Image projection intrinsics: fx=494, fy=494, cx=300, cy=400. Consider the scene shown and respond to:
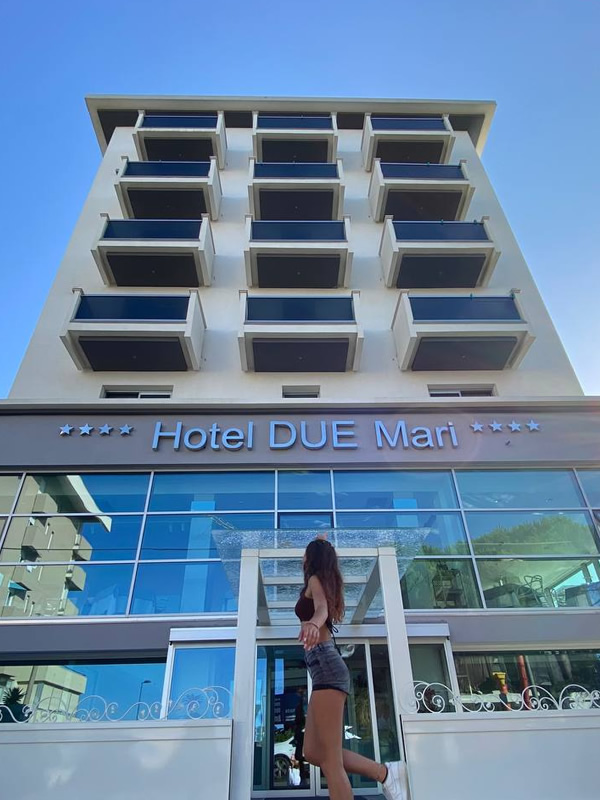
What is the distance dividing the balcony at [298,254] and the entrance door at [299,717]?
9.54 meters

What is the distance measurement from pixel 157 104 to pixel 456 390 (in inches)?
595

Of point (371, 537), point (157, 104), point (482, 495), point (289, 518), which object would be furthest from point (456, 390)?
point (157, 104)

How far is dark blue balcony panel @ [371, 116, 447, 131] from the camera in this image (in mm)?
16922

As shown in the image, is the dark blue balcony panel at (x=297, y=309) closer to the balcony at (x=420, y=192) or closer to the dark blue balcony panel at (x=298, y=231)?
the dark blue balcony panel at (x=298, y=231)

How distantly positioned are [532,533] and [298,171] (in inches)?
485

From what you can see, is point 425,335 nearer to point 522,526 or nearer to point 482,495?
point 482,495

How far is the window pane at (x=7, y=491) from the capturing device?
30.8 ft

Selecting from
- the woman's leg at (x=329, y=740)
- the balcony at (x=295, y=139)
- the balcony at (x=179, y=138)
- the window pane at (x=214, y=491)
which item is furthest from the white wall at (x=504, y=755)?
the balcony at (x=179, y=138)

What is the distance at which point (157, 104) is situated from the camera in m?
18.0

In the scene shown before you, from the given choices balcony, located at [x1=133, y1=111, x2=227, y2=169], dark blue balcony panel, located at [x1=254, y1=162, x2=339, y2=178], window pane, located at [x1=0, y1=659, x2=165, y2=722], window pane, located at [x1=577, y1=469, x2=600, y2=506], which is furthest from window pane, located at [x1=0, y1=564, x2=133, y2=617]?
balcony, located at [x1=133, y1=111, x2=227, y2=169]

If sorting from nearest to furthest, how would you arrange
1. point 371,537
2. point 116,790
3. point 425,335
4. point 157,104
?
point 116,790
point 371,537
point 425,335
point 157,104

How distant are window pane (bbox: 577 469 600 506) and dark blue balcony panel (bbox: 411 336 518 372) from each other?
325cm

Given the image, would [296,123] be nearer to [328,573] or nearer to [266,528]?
[266,528]

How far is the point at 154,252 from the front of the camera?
1311 cm
